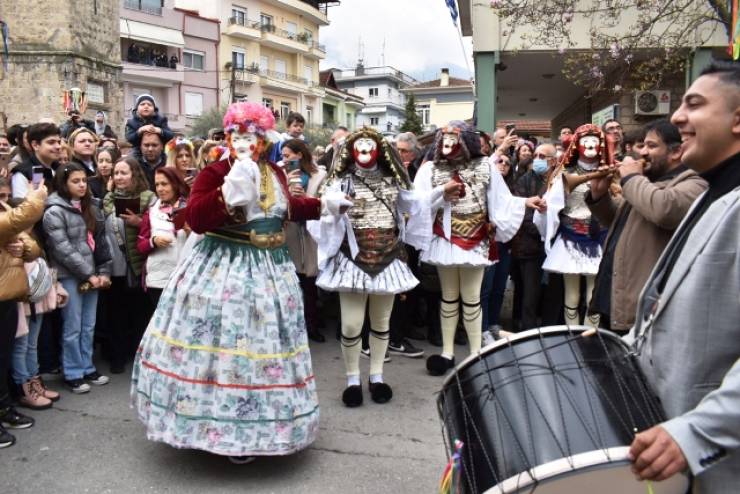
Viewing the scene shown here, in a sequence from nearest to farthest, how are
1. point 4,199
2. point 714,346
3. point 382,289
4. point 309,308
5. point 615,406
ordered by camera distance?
point 714,346 < point 615,406 < point 4,199 < point 382,289 < point 309,308

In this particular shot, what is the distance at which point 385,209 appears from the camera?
471cm

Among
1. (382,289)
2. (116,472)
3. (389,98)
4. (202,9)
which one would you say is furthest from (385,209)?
(389,98)

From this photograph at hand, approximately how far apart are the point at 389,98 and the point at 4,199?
69.5 m

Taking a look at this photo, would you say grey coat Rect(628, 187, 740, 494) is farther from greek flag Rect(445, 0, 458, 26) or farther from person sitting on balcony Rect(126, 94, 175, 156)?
greek flag Rect(445, 0, 458, 26)

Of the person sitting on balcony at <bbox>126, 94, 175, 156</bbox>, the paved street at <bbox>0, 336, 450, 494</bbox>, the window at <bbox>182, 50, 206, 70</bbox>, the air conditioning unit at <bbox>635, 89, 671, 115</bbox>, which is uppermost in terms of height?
the window at <bbox>182, 50, 206, 70</bbox>

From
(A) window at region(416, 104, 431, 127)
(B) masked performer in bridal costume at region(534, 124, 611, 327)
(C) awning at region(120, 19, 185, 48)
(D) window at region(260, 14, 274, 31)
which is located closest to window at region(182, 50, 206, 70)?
(C) awning at region(120, 19, 185, 48)

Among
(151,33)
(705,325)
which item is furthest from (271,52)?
(705,325)

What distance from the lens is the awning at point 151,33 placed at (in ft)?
116

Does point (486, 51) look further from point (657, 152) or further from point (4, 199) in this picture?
point (4, 199)

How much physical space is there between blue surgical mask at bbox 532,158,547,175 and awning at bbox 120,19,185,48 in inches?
1350

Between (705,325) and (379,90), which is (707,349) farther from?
(379,90)

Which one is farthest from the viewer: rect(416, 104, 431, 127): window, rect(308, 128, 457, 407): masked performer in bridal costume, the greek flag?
rect(416, 104, 431, 127): window

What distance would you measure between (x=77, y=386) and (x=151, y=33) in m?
35.9

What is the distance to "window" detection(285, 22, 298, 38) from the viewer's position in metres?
47.6
